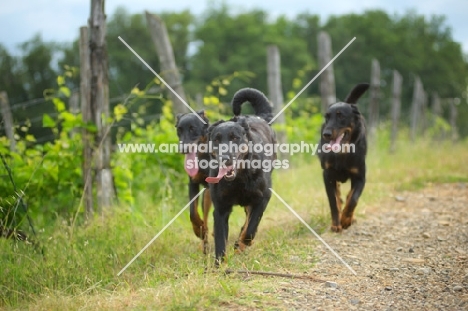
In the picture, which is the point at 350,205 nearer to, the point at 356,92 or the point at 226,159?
the point at 356,92

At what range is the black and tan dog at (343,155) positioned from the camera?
7270 mm

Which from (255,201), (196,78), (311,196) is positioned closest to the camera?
(255,201)

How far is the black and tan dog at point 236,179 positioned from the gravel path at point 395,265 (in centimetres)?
86

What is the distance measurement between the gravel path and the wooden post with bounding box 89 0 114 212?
3.04 metres

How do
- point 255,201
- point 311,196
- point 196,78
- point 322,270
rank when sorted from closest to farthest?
point 322,270
point 255,201
point 311,196
point 196,78

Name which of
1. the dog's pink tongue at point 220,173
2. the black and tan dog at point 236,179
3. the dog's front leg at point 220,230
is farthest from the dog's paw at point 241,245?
the dog's pink tongue at point 220,173

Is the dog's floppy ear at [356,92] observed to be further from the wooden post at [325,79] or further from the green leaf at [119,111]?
the wooden post at [325,79]

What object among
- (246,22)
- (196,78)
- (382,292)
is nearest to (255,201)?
(382,292)

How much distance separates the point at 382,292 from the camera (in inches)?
196

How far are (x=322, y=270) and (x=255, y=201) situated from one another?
1061 mm

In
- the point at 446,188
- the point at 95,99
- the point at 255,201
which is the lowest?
the point at 446,188

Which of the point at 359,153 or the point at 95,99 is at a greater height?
the point at 95,99

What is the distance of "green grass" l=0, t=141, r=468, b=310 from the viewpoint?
15.5ft

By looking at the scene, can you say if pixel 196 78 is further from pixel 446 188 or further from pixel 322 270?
pixel 322 270
